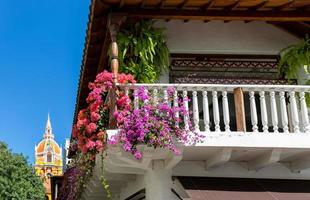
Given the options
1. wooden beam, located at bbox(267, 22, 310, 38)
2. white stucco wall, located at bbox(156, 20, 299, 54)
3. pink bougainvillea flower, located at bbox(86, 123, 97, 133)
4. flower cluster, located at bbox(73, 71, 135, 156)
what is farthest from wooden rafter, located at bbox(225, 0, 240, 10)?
pink bougainvillea flower, located at bbox(86, 123, 97, 133)

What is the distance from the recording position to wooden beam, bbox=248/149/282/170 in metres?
10.6

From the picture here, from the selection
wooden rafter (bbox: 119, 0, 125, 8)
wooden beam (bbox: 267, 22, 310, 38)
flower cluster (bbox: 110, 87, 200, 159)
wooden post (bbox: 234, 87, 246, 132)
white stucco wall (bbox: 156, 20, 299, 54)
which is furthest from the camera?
wooden beam (bbox: 267, 22, 310, 38)

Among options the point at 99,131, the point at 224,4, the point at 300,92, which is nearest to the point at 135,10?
the point at 224,4

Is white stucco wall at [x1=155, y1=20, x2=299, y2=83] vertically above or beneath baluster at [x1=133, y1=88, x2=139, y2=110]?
above

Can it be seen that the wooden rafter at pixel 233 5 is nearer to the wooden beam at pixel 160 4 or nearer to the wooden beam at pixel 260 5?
the wooden beam at pixel 260 5

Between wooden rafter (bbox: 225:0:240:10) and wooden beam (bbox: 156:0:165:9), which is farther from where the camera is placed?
wooden rafter (bbox: 225:0:240:10)

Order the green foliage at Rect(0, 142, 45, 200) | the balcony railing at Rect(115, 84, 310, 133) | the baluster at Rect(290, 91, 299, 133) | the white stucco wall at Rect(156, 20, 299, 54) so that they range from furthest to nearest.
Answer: the green foliage at Rect(0, 142, 45, 200) → the white stucco wall at Rect(156, 20, 299, 54) → the baluster at Rect(290, 91, 299, 133) → the balcony railing at Rect(115, 84, 310, 133)

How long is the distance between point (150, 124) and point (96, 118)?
130cm

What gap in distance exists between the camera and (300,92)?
1095 cm

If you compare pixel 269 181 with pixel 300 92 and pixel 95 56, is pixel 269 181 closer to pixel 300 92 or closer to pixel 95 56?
pixel 300 92

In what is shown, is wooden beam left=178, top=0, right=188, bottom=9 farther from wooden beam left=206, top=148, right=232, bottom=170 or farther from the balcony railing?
wooden beam left=206, top=148, right=232, bottom=170

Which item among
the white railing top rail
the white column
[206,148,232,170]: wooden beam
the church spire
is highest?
the church spire

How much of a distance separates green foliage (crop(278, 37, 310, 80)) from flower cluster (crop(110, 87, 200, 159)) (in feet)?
11.8

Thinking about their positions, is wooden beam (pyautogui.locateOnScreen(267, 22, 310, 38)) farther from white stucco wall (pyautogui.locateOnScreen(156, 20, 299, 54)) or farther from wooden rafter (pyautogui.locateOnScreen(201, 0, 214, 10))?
wooden rafter (pyautogui.locateOnScreen(201, 0, 214, 10))
